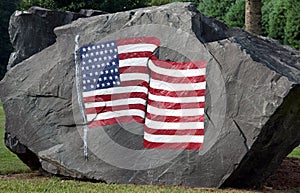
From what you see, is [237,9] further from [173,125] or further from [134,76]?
[173,125]

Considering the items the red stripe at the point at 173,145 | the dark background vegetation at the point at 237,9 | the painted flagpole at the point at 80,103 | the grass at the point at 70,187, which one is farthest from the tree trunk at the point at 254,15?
the dark background vegetation at the point at 237,9

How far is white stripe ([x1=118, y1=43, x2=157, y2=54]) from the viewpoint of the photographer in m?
7.26

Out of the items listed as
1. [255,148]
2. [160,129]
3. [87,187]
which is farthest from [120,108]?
[255,148]

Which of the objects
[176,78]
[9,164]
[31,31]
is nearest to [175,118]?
[176,78]

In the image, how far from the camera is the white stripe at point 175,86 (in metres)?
6.95

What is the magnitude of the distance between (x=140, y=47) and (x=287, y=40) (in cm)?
1517

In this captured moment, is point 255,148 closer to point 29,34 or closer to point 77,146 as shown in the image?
point 77,146

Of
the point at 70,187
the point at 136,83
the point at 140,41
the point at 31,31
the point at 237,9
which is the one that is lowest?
the point at 237,9

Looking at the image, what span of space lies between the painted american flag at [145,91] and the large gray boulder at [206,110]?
0.10 metres

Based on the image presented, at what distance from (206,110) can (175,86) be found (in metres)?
0.51

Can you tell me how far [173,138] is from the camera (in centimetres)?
704

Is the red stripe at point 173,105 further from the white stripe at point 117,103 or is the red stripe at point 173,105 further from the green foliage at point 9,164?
the green foliage at point 9,164

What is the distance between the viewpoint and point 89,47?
295 inches

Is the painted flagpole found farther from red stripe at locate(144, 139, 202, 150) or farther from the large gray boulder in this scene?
red stripe at locate(144, 139, 202, 150)
